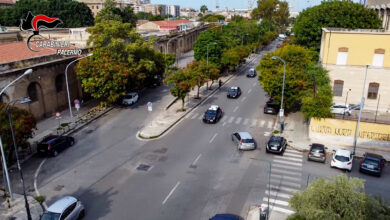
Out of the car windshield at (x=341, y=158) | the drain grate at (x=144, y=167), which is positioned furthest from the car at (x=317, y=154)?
the drain grate at (x=144, y=167)

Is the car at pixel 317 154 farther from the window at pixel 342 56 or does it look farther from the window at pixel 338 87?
the window at pixel 342 56

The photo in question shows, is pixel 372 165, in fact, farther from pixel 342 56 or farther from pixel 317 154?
pixel 342 56

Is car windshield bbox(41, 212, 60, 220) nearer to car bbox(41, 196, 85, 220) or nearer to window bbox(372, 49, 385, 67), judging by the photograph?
car bbox(41, 196, 85, 220)

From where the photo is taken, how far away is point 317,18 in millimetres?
51938

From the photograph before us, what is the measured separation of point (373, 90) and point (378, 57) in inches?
171

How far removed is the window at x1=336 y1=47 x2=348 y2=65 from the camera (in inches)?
1607

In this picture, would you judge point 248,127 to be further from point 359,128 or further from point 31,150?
point 31,150

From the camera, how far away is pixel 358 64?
A: 40.7 metres

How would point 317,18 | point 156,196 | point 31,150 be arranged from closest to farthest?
point 156,196, point 31,150, point 317,18

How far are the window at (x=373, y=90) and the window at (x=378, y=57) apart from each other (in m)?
2.64

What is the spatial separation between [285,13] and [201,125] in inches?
4744

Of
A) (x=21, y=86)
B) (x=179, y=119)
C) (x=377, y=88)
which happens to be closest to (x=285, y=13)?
(x=377, y=88)

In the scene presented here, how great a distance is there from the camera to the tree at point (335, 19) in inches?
1973

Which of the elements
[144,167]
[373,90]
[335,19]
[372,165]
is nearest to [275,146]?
[372,165]
